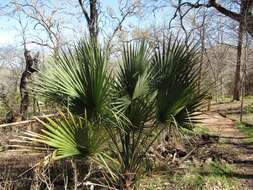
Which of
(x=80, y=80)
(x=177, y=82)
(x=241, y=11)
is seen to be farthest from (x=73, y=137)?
(x=241, y=11)

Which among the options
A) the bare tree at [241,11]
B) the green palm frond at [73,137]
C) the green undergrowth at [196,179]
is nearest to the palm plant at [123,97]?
the green palm frond at [73,137]

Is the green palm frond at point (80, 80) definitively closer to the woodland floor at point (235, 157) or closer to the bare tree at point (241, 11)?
the woodland floor at point (235, 157)

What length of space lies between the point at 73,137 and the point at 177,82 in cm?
148

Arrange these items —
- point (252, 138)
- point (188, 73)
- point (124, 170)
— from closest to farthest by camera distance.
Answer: point (188, 73) < point (124, 170) < point (252, 138)

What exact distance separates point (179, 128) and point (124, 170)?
92 centimetres

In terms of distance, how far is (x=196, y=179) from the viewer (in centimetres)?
535

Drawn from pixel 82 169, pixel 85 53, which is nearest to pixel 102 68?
pixel 85 53

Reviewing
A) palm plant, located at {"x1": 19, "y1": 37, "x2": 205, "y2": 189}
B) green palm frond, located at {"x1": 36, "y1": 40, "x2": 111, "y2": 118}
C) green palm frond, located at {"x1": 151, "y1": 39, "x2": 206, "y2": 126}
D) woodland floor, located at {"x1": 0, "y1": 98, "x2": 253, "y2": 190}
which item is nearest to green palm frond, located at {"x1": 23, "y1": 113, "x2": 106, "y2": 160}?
palm plant, located at {"x1": 19, "y1": 37, "x2": 205, "y2": 189}

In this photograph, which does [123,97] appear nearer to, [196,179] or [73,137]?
[73,137]

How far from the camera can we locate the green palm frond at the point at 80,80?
3939 millimetres

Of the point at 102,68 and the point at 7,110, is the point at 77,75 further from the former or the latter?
the point at 7,110

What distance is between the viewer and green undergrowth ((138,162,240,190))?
5.14 m

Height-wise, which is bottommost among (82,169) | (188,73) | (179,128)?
(82,169)

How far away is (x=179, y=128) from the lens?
443 cm
